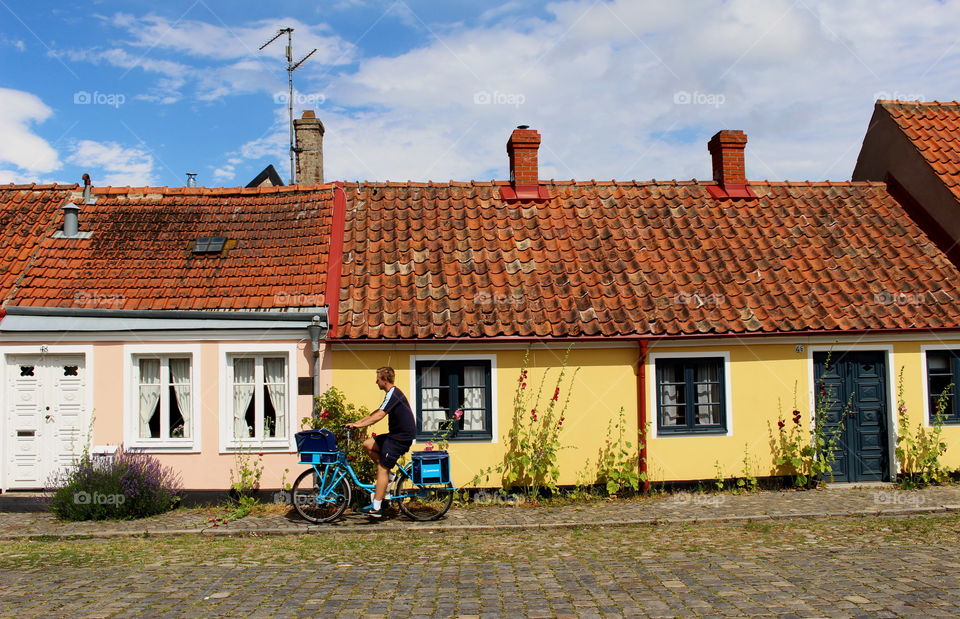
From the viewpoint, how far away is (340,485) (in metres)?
10.3

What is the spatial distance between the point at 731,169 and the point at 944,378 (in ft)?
18.6

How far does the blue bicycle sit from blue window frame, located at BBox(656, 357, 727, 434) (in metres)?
3.90

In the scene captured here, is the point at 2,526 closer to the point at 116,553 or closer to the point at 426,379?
the point at 116,553

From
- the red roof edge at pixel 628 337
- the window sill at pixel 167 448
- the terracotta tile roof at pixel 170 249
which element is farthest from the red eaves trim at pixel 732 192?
the window sill at pixel 167 448

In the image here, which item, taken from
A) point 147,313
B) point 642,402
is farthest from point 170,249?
point 642,402

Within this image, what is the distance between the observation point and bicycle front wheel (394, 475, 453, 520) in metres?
10.3

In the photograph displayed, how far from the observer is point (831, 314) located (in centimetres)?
1228

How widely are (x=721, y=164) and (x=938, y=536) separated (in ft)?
29.5

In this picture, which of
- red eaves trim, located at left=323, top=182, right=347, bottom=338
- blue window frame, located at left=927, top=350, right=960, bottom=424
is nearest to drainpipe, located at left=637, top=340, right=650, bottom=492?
red eaves trim, located at left=323, top=182, right=347, bottom=338

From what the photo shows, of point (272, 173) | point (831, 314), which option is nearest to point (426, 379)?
point (831, 314)

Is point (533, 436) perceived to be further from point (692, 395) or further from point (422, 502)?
point (692, 395)

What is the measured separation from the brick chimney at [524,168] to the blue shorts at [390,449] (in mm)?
6743

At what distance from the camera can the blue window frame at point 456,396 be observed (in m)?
11.7

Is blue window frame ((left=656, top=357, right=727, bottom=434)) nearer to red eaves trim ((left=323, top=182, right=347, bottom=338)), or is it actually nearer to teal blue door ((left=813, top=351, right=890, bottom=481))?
teal blue door ((left=813, top=351, right=890, bottom=481))
